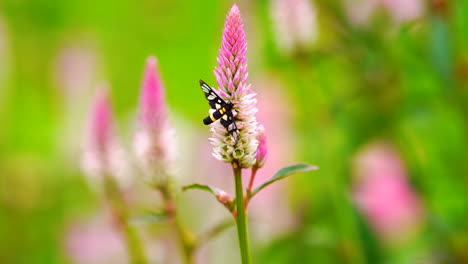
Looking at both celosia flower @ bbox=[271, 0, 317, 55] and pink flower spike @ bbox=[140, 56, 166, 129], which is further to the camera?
celosia flower @ bbox=[271, 0, 317, 55]

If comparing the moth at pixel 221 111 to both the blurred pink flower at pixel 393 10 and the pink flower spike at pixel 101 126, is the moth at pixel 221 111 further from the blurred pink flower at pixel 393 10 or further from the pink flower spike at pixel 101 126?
the blurred pink flower at pixel 393 10

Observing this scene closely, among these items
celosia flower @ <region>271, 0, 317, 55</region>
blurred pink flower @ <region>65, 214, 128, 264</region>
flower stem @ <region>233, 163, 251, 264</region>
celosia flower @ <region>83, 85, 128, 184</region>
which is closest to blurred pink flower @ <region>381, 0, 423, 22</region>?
celosia flower @ <region>271, 0, 317, 55</region>

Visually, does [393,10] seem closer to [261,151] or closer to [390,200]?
[390,200]

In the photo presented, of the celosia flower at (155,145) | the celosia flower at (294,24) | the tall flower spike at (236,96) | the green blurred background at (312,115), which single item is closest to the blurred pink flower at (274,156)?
the green blurred background at (312,115)

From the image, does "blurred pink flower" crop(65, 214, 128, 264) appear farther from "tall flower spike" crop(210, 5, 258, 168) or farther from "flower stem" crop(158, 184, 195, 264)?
"tall flower spike" crop(210, 5, 258, 168)

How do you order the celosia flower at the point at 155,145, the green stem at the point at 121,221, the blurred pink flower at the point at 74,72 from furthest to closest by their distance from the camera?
the blurred pink flower at the point at 74,72 < the green stem at the point at 121,221 < the celosia flower at the point at 155,145

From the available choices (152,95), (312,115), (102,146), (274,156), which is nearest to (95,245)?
(274,156)

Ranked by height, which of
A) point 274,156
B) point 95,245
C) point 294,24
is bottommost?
point 95,245
